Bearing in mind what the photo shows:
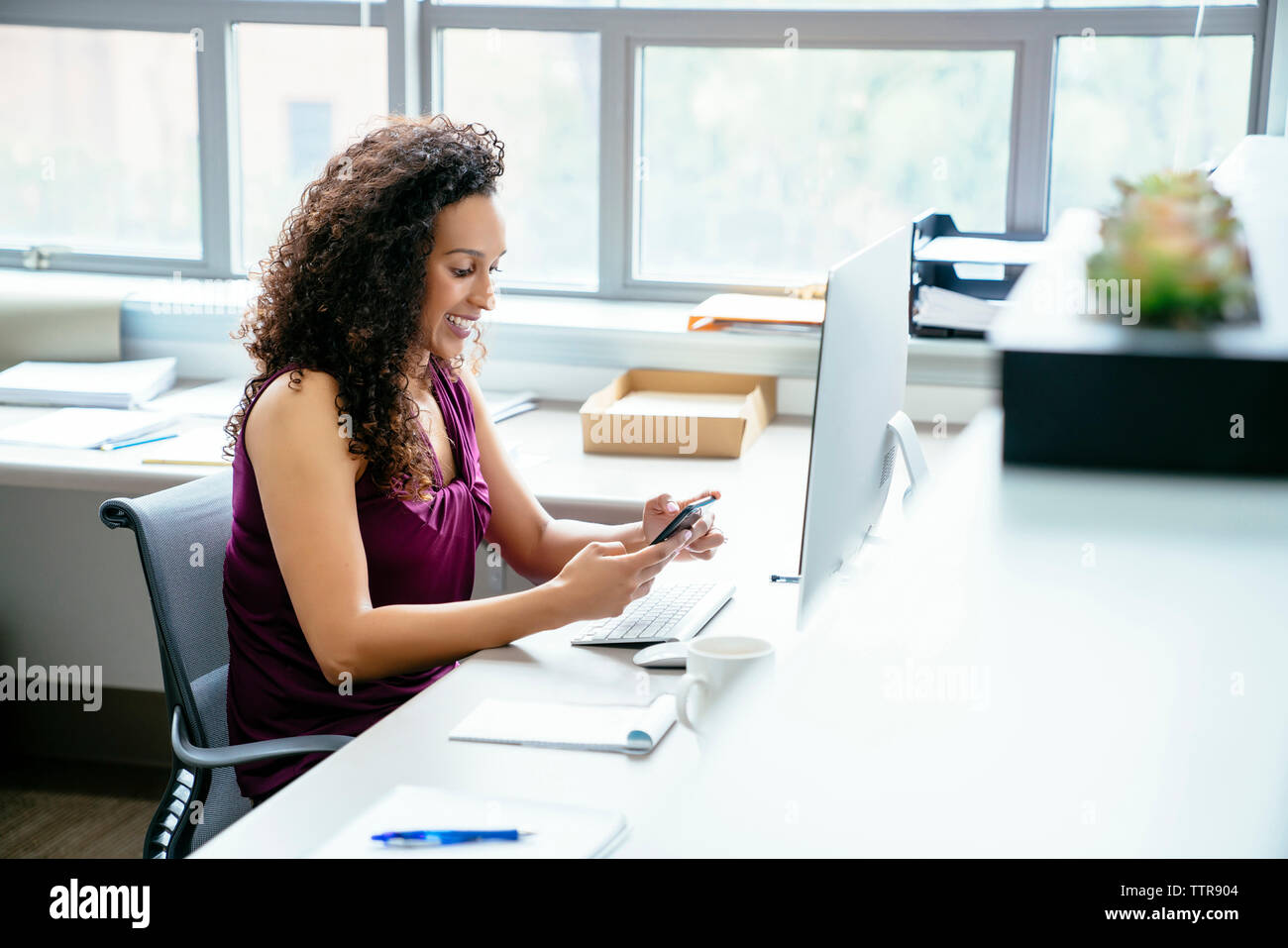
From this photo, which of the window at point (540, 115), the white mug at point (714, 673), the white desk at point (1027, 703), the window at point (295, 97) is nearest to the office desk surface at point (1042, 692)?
the white desk at point (1027, 703)

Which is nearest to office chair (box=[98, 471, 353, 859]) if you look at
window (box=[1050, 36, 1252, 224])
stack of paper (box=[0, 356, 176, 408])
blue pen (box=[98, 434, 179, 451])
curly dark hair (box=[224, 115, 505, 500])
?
curly dark hair (box=[224, 115, 505, 500])

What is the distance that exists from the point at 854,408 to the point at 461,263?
0.55 meters

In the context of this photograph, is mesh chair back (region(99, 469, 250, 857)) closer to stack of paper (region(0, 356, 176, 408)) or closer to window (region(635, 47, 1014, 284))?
stack of paper (region(0, 356, 176, 408))

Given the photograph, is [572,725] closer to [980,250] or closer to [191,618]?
[191,618]

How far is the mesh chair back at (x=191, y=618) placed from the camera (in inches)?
54.4

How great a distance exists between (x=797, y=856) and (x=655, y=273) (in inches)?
87.3

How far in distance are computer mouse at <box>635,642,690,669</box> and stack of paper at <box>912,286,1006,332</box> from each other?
1192 mm

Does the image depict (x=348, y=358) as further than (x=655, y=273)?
No

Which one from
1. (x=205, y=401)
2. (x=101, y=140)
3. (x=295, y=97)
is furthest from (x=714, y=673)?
(x=101, y=140)

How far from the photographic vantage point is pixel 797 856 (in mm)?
749

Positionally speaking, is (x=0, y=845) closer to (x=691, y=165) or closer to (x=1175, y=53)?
(x=691, y=165)

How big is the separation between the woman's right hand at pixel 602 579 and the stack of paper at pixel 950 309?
3.80 feet

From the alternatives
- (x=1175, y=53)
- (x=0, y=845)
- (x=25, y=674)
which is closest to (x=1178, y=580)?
(x=1175, y=53)
